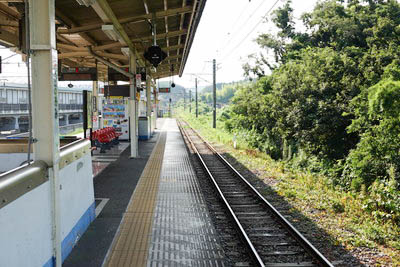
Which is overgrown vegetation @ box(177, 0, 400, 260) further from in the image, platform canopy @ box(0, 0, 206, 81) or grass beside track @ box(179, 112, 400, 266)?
platform canopy @ box(0, 0, 206, 81)

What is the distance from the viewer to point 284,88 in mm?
14625

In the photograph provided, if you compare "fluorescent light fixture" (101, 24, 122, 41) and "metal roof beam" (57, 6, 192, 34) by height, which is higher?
"metal roof beam" (57, 6, 192, 34)

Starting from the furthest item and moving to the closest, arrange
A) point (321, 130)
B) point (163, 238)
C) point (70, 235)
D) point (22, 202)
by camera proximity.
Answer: point (321, 130), point (163, 238), point (70, 235), point (22, 202)

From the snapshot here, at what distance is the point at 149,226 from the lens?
18.7 feet

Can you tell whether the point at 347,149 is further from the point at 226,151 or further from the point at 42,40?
the point at 42,40

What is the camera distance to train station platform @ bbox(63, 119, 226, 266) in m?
4.54

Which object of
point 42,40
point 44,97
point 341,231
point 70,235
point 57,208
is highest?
point 42,40

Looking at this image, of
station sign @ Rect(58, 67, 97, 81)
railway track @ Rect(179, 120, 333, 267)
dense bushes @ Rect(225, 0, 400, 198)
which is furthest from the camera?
station sign @ Rect(58, 67, 97, 81)

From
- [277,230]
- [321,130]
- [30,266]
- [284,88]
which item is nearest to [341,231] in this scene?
[277,230]

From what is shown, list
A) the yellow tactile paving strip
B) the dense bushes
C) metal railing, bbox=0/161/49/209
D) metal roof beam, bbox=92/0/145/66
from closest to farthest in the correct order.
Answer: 1. metal railing, bbox=0/161/49/209
2. the yellow tactile paving strip
3. metal roof beam, bbox=92/0/145/66
4. the dense bushes

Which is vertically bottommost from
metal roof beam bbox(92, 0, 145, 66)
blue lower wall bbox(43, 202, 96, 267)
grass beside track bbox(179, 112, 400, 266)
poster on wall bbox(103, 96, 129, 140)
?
grass beside track bbox(179, 112, 400, 266)

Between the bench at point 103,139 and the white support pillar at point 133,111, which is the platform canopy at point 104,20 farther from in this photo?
the bench at point 103,139

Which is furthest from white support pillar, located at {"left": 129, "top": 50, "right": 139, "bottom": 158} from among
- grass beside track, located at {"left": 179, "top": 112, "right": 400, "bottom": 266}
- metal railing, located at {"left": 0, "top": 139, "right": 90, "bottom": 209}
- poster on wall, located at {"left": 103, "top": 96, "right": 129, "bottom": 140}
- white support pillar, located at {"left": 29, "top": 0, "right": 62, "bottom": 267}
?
white support pillar, located at {"left": 29, "top": 0, "right": 62, "bottom": 267}

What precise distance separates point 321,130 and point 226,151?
500cm
